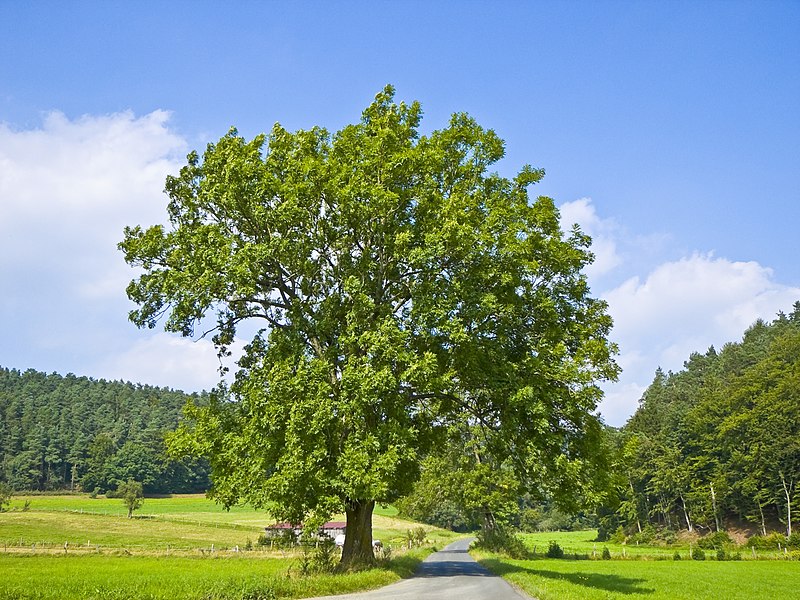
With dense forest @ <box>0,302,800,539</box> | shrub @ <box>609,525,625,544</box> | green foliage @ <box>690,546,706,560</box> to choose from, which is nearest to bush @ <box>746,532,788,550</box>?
green foliage @ <box>690,546,706,560</box>

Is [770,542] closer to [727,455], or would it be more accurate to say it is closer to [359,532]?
[727,455]

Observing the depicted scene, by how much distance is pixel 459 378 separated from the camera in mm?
27250

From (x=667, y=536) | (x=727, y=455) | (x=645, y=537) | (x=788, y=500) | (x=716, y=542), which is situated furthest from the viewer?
(x=727, y=455)

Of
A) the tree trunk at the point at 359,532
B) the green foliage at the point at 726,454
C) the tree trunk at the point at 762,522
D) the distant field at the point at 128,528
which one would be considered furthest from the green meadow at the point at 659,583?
the distant field at the point at 128,528

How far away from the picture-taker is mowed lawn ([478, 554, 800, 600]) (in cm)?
2095

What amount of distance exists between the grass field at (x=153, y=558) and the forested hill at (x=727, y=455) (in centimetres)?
4564

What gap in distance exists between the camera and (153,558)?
4691 centimetres

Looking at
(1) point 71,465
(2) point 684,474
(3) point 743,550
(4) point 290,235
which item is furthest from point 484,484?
(1) point 71,465

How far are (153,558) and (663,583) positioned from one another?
37460mm

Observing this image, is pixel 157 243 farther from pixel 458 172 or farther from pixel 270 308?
pixel 458 172

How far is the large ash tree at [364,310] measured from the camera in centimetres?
2220

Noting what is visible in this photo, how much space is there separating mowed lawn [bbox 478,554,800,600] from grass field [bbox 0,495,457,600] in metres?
6.16

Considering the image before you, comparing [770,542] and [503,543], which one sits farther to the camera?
[770,542]

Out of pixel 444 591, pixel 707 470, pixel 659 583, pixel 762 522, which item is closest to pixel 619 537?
pixel 707 470
